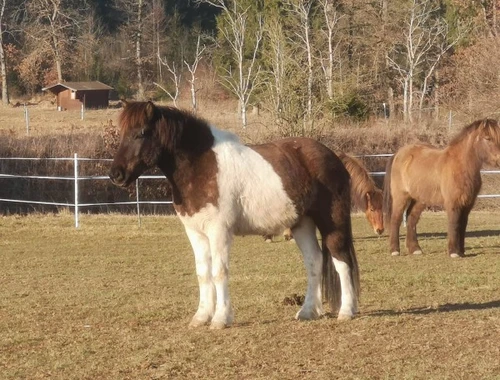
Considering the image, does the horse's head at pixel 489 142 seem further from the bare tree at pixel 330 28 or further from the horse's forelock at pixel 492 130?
the bare tree at pixel 330 28

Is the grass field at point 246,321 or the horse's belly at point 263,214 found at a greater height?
the horse's belly at point 263,214

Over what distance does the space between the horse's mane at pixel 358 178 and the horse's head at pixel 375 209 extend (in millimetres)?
193

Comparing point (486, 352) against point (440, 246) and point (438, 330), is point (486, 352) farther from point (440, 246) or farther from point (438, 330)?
point (440, 246)

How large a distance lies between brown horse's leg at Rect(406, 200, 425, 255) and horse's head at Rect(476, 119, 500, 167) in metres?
1.70

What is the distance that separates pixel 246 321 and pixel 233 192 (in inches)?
49.9

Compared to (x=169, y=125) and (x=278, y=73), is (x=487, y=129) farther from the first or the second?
(x=278, y=73)

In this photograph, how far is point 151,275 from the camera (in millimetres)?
11938

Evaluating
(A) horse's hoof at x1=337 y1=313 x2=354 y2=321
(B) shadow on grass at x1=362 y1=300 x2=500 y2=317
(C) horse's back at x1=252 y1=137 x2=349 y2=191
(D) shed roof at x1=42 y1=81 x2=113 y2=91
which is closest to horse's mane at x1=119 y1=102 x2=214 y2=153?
(C) horse's back at x1=252 y1=137 x2=349 y2=191

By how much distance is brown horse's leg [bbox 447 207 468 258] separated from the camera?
13.1 metres

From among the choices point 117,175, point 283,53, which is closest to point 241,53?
point 283,53

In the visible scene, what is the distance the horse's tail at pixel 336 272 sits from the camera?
773 cm

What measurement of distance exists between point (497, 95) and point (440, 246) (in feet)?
57.1

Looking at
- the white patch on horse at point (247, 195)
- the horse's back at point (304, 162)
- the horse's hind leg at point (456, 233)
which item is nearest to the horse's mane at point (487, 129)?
the horse's hind leg at point (456, 233)

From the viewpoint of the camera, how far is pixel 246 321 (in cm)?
779
